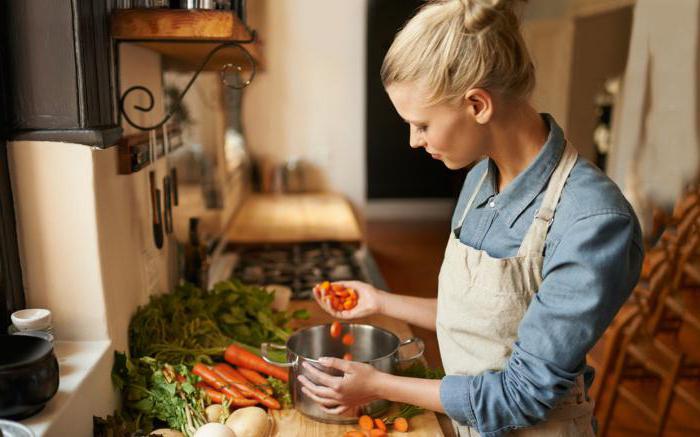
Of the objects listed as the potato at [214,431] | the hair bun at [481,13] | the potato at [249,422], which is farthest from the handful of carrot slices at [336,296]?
Answer: the hair bun at [481,13]

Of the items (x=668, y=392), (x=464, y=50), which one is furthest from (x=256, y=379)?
(x=668, y=392)

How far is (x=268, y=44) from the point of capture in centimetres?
459

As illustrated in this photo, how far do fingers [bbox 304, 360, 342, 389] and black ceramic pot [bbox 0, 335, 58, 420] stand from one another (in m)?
0.45

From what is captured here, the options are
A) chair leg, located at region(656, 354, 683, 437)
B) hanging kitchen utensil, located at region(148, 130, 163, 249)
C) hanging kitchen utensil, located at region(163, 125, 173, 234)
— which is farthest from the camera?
chair leg, located at region(656, 354, 683, 437)

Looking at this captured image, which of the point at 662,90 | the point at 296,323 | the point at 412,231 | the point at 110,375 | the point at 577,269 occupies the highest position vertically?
the point at 662,90

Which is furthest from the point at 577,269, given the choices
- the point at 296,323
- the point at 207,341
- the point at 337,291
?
the point at 296,323

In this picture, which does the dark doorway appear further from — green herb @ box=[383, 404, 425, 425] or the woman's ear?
the woman's ear

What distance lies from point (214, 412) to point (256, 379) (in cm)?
18

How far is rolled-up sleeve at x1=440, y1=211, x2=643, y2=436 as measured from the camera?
3.10 ft

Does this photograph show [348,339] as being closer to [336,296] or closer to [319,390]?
[336,296]

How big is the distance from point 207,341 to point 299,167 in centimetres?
306

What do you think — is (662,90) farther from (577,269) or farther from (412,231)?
(412,231)

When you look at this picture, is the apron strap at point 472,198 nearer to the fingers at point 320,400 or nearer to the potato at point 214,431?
the fingers at point 320,400

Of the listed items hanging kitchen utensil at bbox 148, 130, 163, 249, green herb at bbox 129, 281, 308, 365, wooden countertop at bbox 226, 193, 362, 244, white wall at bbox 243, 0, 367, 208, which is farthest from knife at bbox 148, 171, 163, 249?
white wall at bbox 243, 0, 367, 208
